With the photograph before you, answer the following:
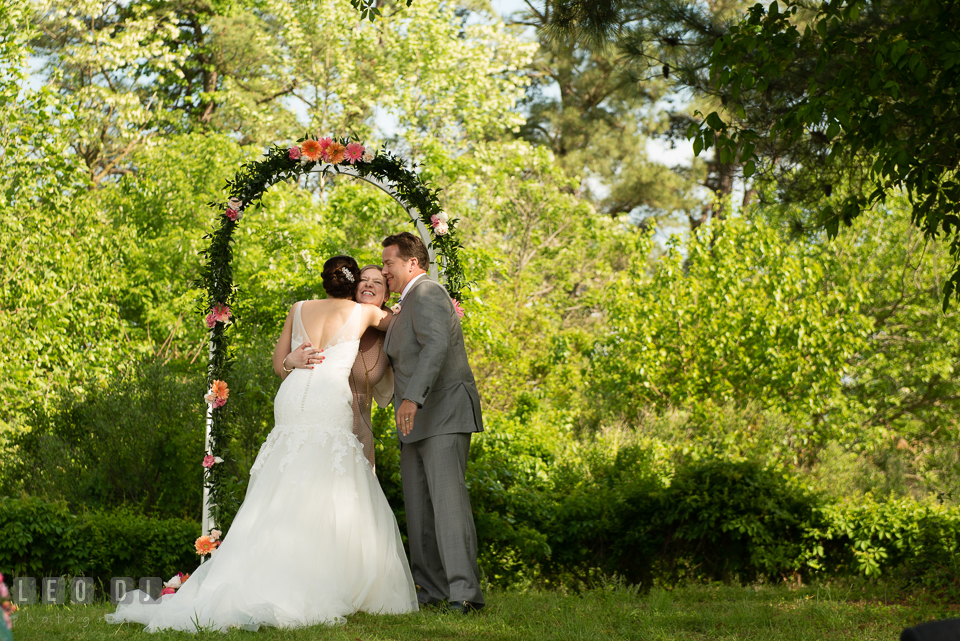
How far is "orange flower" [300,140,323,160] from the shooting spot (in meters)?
6.39

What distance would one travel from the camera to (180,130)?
20078 millimetres

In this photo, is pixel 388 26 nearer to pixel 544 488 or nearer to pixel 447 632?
pixel 544 488

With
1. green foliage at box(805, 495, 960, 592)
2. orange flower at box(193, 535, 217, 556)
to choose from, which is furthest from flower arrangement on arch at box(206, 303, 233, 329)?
green foliage at box(805, 495, 960, 592)

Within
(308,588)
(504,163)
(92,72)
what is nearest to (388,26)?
(504,163)

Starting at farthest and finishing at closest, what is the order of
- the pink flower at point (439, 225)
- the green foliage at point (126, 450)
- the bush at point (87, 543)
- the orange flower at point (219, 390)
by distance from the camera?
the green foliage at point (126, 450) < the bush at point (87, 543) < the pink flower at point (439, 225) < the orange flower at point (219, 390)

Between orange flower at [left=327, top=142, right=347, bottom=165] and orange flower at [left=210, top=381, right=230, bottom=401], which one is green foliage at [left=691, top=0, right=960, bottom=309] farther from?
orange flower at [left=210, top=381, right=230, bottom=401]

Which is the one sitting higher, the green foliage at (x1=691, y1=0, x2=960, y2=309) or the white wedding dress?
the green foliage at (x1=691, y1=0, x2=960, y2=309)

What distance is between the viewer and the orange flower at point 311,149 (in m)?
6.39

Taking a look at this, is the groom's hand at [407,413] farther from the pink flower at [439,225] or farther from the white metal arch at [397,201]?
the pink flower at [439,225]

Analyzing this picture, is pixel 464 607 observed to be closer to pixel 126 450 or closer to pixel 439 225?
pixel 439 225

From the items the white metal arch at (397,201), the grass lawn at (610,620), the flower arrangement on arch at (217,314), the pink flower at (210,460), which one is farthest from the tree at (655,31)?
the pink flower at (210,460)

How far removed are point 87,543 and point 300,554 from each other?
10.0 feet

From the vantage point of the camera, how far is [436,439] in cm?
511

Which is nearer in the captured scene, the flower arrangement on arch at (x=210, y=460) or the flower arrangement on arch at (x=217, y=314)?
the flower arrangement on arch at (x=210, y=460)
